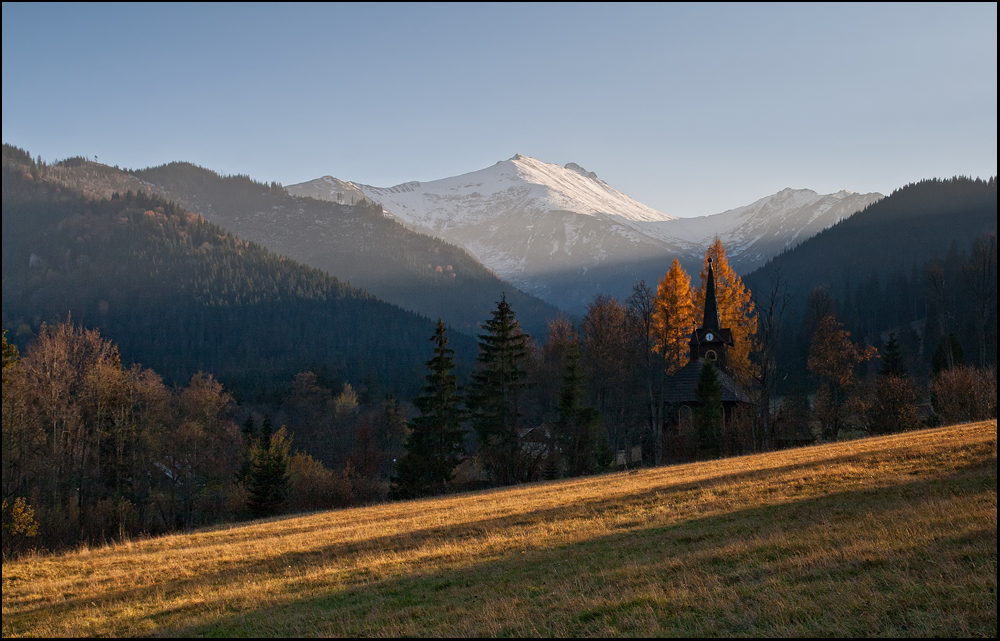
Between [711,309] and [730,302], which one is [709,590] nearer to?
[711,309]

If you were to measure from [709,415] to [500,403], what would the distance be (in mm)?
13665

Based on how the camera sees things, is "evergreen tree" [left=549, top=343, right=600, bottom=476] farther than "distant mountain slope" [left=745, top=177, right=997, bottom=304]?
No

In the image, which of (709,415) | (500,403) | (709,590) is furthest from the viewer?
(500,403)

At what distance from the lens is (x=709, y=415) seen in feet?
139

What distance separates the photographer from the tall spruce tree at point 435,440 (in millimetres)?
41219

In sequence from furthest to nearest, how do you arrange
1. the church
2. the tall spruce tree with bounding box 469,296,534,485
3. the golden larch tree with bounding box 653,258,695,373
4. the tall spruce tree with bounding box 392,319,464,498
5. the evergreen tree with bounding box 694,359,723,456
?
the church
the golden larch tree with bounding box 653,258,695,373
the tall spruce tree with bounding box 469,296,534,485
the evergreen tree with bounding box 694,359,723,456
the tall spruce tree with bounding box 392,319,464,498

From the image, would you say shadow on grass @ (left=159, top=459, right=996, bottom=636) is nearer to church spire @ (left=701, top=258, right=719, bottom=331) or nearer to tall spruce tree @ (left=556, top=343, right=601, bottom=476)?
tall spruce tree @ (left=556, top=343, right=601, bottom=476)

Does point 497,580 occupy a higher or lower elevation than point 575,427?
higher

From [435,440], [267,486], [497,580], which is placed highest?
[497,580]

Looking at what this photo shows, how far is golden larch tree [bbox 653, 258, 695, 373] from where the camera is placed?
48.8 metres

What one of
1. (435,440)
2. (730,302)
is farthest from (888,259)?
(435,440)

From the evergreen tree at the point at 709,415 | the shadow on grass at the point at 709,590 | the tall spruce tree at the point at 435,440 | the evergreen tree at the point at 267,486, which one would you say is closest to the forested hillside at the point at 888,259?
the evergreen tree at the point at 709,415

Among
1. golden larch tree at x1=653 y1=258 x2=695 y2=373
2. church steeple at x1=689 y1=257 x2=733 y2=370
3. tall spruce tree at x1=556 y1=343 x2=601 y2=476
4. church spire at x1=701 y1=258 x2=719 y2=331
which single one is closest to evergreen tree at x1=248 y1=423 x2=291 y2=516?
tall spruce tree at x1=556 y1=343 x2=601 y2=476

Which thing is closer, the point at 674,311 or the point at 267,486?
the point at 267,486
